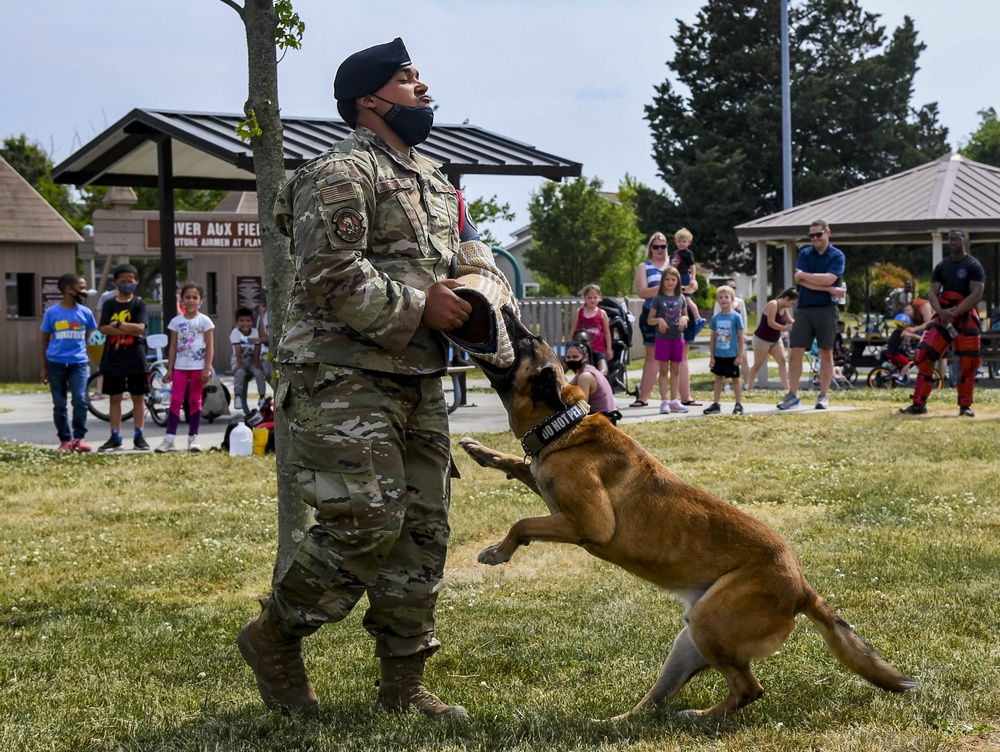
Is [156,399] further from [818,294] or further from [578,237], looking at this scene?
[578,237]

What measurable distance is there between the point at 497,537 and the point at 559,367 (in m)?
3.10

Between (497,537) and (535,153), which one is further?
(535,153)

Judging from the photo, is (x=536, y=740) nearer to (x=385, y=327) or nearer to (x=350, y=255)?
(x=385, y=327)

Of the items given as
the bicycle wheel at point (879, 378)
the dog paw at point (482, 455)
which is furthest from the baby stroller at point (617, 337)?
the dog paw at point (482, 455)

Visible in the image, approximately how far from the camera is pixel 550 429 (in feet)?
13.6

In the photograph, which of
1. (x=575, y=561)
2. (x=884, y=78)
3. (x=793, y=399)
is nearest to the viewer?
(x=575, y=561)

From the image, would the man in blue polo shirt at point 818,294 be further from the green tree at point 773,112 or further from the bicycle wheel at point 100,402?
the green tree at point 773,112

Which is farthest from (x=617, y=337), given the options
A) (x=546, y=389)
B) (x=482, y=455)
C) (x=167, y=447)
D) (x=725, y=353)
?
(x=546, y=389)

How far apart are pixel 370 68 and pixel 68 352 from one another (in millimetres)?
8722

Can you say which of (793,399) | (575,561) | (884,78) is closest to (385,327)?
(575,561)

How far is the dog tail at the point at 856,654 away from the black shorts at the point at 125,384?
9.30 meters

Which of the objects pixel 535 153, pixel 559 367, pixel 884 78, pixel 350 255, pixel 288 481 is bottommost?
pixel 288 481

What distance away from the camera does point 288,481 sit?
17.2ft

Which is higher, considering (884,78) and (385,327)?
(884,78)
